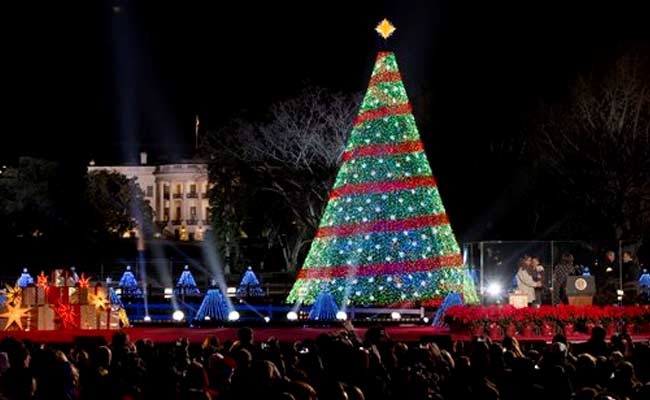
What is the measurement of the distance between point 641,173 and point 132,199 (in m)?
58.7

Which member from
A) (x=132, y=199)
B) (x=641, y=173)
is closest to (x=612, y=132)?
(x=641, y=173)

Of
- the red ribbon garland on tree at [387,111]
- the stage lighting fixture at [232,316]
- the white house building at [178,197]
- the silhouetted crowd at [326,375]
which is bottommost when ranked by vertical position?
the stage lighting fixture at [232,316]

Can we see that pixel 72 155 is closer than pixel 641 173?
No

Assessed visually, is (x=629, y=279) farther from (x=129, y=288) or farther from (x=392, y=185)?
(x=129, y=288)

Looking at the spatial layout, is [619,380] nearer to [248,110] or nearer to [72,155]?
[248,110]

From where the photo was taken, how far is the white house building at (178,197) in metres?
126

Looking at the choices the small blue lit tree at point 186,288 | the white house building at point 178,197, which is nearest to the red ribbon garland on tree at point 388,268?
the small blue lit tree at point 186,288

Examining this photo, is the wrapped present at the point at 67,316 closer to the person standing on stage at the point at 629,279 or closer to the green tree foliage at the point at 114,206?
the person standing on stage at the point at 629,279

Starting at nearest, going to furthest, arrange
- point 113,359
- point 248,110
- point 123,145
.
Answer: point 113,359 → point 248,110 → point 123,145

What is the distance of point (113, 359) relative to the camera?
1356 centimetres

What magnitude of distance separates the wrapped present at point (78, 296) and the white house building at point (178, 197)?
316 feet

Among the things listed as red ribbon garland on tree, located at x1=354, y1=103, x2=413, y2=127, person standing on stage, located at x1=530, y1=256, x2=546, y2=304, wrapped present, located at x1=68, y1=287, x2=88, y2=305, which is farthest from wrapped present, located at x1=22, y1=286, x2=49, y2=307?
red ribbon garland on tree, located at x1=354, y1=103, x2=413, y2=127

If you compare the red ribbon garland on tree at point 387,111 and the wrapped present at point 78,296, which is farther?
the red ribbon garland on tree at point 387,111

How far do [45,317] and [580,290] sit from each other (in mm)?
13101
